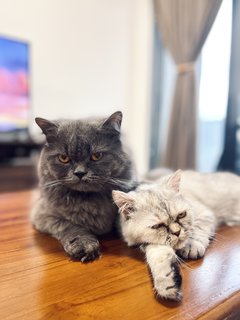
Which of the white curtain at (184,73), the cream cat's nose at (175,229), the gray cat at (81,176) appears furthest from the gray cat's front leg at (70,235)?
the white curtain at (184,73)

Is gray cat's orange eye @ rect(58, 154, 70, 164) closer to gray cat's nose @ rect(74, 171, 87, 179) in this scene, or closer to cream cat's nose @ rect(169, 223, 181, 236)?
gray cat's nose @ rect(74, 171, 87, 179)

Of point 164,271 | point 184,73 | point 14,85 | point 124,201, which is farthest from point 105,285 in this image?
point 14,85

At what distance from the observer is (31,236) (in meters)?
A: 0.98

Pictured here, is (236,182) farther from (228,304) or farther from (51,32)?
(51,32)

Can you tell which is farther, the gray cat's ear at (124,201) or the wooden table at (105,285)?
the gray cat's ear at (124,201)

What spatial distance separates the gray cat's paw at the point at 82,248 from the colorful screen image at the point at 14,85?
75.8 inches

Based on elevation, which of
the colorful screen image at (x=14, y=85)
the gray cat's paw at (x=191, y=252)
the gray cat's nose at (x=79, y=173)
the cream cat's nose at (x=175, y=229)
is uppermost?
the colorful screen image at (x=14, y=85)

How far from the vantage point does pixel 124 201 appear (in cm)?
85

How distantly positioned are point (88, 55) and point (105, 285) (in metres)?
2.81

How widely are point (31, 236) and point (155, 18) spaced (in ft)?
8.43

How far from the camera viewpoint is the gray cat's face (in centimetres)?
89

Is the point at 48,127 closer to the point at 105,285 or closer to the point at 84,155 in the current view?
the point at 84,155

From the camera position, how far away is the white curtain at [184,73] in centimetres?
240

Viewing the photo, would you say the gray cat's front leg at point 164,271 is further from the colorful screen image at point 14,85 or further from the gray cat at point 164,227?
the colorful screen image at point 14,85
